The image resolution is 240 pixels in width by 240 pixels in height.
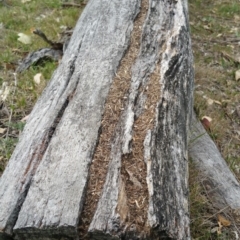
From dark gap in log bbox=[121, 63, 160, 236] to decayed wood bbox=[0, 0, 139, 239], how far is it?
229 mm

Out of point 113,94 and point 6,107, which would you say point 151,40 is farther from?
point 6,107

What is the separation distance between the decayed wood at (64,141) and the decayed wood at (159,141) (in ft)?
0.50

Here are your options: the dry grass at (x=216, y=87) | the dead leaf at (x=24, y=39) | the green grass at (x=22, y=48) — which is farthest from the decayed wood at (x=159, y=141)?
the dead leaf at (x=24, y=39)

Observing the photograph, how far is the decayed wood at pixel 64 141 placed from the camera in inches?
75.9

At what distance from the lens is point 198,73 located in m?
4.37

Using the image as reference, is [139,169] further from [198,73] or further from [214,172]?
[198,73]

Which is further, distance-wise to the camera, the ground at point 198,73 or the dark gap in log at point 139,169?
the ground at point 198,73

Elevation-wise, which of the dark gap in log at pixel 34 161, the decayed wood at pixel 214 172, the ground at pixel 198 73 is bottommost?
the dark gap in log at pixel 34 161

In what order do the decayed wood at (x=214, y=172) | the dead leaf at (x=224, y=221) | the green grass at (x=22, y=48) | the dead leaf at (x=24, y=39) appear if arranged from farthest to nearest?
the dead leaf at (x=24, y=39) < the green grass at (x=22, y=48) < the decayed wood at (x=214, y=172) < the dead leaf at (x=224, y=221)

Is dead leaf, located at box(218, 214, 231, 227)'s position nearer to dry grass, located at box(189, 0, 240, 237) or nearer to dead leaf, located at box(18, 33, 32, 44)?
dry grass, located at box(189, 0, 240, 237)

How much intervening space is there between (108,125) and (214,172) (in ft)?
3.29

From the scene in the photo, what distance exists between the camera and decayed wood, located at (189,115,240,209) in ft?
9.37

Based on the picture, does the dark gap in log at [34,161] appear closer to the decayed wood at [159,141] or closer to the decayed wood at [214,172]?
the decayed wood at [159,141]

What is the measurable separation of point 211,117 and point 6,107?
185cm
